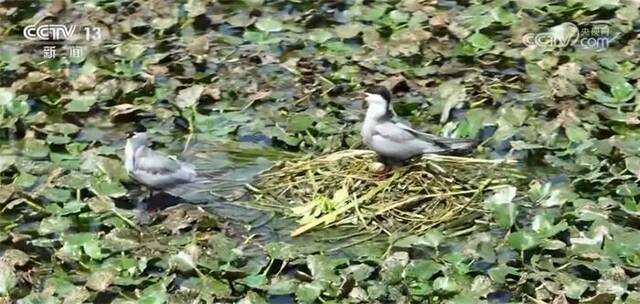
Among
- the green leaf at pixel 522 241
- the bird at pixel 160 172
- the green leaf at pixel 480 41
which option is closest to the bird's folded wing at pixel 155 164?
the bird at pixel 160 172

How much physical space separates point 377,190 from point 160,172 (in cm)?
89

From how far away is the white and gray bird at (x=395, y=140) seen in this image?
554 centimetres

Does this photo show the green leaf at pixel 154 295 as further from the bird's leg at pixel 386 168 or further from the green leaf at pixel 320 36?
the green leaf at pixel 320 36

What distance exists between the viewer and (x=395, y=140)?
18.2ft

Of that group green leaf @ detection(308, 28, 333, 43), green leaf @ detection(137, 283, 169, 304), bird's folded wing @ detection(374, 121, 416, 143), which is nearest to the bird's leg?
bird's folded wing @ detection(374, 121, 416, 143)

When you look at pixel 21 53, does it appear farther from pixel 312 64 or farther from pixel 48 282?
pixel 48 282

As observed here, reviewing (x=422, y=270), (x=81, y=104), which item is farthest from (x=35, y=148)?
(x=422, y=270)

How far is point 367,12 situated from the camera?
7.41 metres

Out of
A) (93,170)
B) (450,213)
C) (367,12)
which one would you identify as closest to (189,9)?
(367,12)

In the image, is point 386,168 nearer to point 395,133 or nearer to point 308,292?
point 395,133

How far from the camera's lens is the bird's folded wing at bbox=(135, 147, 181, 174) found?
5.35 meters

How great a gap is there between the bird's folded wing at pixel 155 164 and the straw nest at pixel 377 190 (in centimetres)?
36

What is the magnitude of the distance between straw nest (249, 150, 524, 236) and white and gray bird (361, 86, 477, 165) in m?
0.08

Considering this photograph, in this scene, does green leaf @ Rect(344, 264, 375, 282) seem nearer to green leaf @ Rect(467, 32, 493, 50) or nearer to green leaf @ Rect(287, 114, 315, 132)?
green leaf @ Rect(287, 114, 315, 132)
